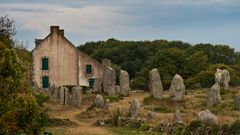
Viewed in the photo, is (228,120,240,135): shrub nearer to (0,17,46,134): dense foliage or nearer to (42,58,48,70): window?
(0,17,46,134): dense foliage

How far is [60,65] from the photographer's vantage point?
6072 centimetres

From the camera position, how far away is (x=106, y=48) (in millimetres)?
97562

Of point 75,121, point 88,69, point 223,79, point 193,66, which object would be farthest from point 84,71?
point 75,121

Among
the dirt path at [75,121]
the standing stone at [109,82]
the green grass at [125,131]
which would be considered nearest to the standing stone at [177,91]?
the dirt path at [75,121]

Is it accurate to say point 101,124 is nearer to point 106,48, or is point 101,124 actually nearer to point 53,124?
point 53,124

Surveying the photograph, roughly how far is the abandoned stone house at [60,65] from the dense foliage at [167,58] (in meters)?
6.50

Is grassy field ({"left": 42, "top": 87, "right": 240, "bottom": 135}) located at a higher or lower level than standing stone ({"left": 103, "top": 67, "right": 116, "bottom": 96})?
lower

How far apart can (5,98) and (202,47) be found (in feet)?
240

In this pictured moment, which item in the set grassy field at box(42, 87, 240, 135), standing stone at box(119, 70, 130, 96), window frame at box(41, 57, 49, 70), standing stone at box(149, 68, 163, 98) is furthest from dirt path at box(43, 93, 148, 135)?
window frame at box(41, 57, 49, 70)

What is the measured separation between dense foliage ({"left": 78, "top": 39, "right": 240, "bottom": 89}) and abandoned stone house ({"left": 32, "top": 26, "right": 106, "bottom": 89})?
650 centimetres

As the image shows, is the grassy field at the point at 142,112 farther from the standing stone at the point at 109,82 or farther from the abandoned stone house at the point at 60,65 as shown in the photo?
the abandoned stone house at the point at 60,65

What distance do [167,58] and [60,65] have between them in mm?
13851

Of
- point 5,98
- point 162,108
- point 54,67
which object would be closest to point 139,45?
point 54,67

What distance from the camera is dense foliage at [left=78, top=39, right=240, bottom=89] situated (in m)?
65.2
